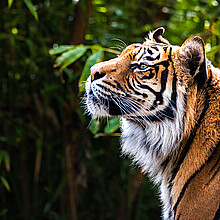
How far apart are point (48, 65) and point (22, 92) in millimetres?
281

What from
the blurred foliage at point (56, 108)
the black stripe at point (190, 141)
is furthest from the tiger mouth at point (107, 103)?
the blurred foliage at point (56, 108)

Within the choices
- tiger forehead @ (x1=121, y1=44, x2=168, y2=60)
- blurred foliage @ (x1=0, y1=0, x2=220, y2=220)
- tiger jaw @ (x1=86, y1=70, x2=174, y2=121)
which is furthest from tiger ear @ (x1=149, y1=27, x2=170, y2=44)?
blurred foliage @ (x1=0, y1=0, x2=220, y2=220)

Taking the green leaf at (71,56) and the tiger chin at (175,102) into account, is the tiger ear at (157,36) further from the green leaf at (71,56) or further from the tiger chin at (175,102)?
the green leaf at (71,56)

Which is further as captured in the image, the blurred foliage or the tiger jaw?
the blurred foliage

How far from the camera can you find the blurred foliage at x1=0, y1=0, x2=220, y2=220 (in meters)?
2.52

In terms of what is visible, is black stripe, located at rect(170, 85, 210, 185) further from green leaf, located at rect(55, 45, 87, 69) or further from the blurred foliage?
the blurred foliage

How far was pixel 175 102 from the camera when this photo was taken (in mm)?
1208

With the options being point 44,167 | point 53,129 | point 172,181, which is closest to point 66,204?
point 44,167

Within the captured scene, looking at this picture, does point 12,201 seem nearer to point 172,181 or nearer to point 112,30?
point 112,30

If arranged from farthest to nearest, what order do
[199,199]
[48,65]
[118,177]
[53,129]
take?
1. [118,177]
2. [53,129]
3. [48,65]
4. [199,199]

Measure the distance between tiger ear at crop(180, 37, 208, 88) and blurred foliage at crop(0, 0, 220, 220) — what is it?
1.25 meters

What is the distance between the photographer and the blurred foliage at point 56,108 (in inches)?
99.2

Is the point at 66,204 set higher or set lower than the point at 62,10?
lower

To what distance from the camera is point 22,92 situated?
2697 mm
